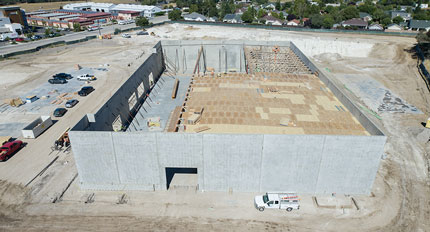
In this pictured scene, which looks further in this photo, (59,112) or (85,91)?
(85,91)

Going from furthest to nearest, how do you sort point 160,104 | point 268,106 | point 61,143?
point 160,104
point 61,143
point 268,106

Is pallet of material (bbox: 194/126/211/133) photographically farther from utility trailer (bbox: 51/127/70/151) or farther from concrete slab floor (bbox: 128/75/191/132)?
utility trailer (bbox: 51/127/70/151)

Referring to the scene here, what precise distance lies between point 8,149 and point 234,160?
26.1 metres

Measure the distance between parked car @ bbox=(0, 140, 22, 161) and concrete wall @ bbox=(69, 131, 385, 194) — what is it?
39.6 feet

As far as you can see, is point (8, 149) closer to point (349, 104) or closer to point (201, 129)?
point (201, 129)

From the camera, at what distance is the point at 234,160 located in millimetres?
22547

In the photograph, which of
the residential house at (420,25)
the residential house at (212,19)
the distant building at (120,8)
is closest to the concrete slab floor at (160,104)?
the residential house at (212,19)

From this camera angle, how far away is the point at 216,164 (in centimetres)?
Answer: 2283

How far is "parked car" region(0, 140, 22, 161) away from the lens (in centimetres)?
2859

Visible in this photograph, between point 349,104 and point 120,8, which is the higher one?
point 120,8

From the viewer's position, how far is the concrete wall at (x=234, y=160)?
70.9 feet

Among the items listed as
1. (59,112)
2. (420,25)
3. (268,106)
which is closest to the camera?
(268,106)

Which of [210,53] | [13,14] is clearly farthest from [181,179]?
[13,14]

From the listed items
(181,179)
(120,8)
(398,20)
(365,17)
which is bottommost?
(181,179)
